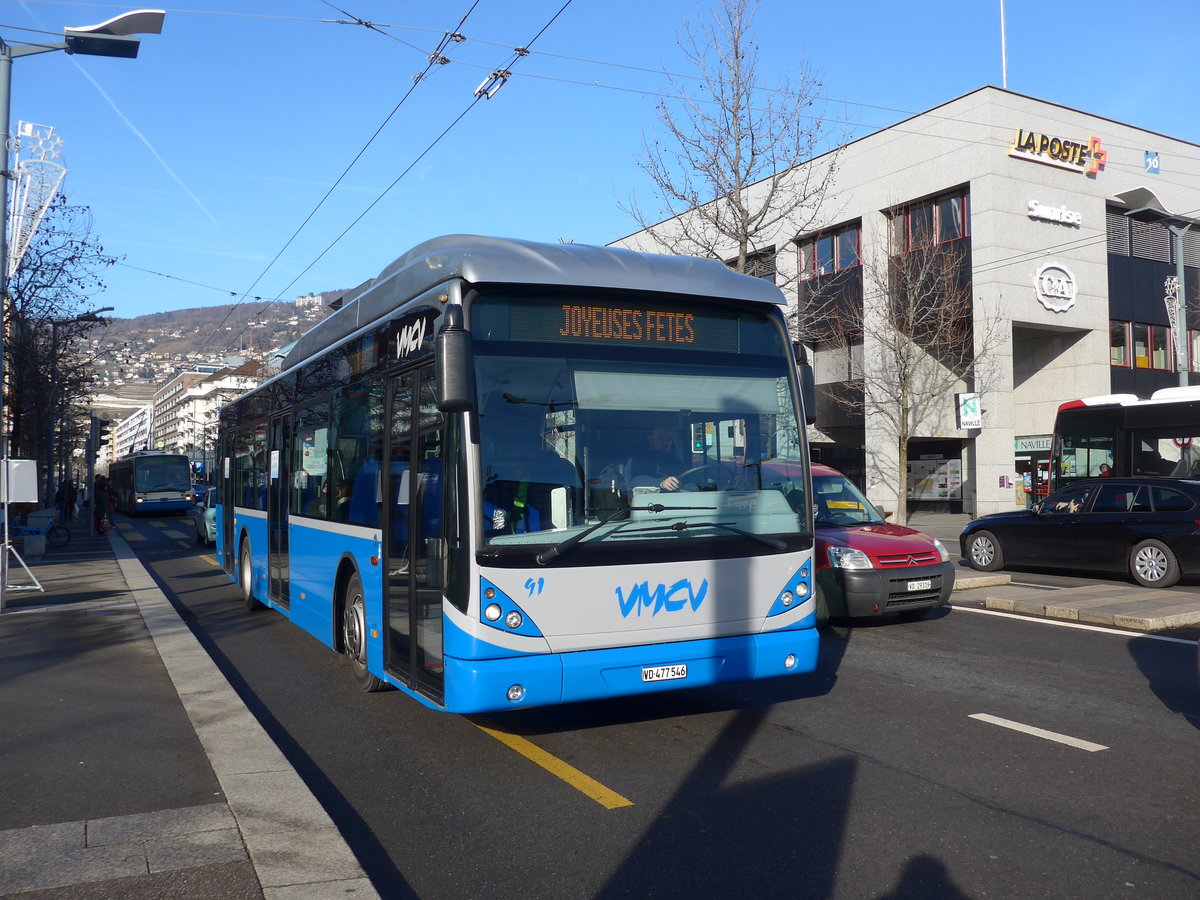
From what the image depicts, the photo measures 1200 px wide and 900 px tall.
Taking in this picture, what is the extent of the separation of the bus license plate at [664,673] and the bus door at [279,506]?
5322 millimetres

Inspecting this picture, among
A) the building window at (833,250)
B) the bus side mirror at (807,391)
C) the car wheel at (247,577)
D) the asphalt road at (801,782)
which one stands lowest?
the asphalt road at (801,782)

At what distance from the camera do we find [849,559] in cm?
1029

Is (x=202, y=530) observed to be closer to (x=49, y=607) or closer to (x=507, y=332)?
(x=49, y=607)

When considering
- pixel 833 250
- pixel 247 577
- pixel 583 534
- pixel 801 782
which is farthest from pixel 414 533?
pixel 833 250

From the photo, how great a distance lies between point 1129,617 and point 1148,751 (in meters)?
4.95

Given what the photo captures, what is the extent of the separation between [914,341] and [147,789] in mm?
29420

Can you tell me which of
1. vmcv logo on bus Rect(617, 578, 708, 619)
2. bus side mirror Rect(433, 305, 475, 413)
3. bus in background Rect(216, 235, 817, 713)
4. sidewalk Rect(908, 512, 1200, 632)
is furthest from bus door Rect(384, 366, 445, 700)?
sidewalk Rect(908, 512, 1200, 632)

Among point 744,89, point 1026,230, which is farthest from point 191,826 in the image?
point 1026,230

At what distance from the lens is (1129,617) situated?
10.4m

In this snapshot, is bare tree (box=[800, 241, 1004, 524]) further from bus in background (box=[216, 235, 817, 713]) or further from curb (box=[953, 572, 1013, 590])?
bus in background (box=[216, 235, 817, 713])

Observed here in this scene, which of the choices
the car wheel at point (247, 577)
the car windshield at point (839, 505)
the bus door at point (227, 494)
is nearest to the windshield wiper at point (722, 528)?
the car windshield at point (839, 505)

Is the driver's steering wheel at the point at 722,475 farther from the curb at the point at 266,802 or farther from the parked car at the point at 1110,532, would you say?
the parked car at the point at 1110,532

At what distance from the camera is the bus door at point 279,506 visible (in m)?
10.2

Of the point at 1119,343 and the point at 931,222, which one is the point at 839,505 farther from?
the point at 1119,343
